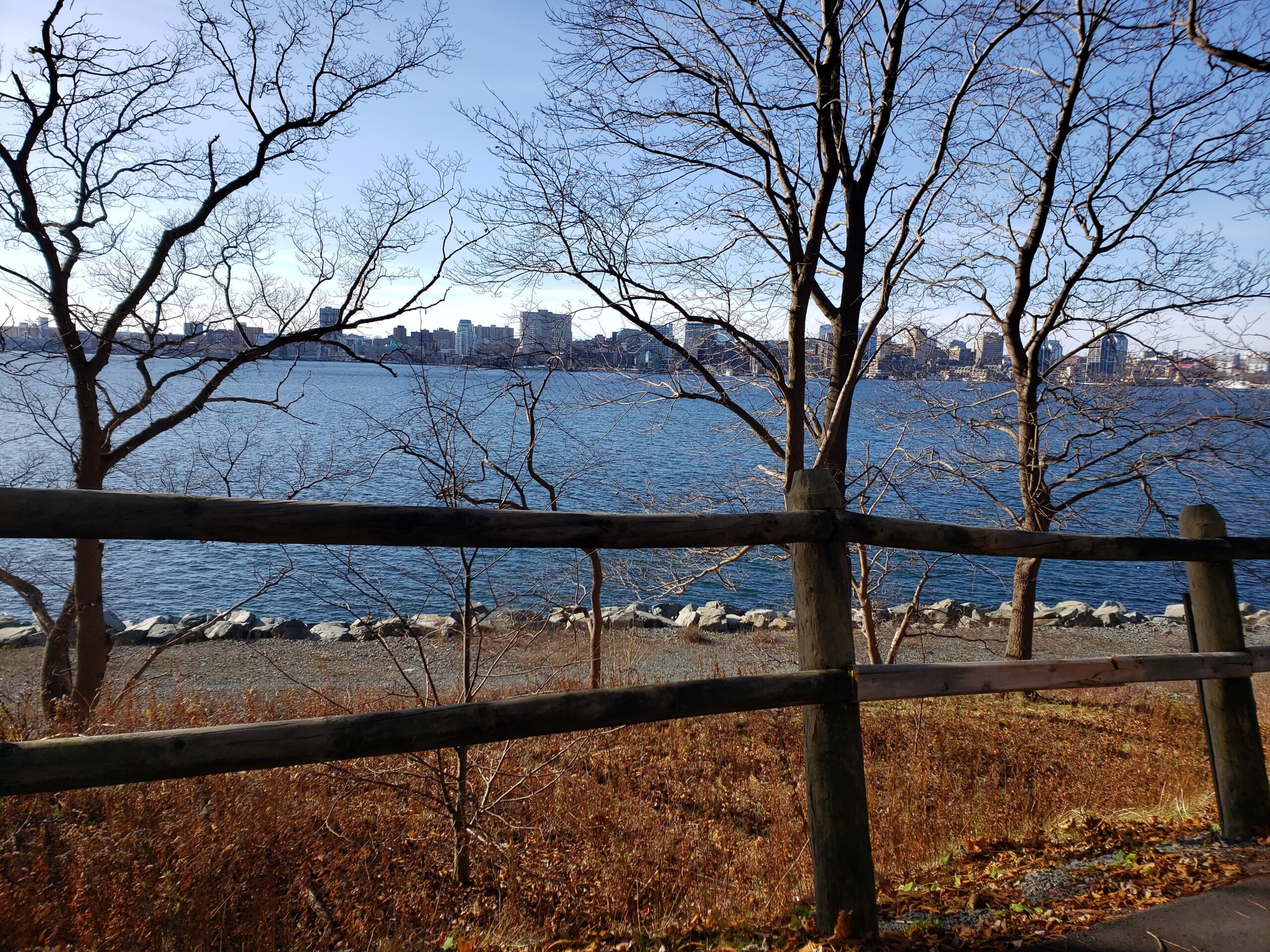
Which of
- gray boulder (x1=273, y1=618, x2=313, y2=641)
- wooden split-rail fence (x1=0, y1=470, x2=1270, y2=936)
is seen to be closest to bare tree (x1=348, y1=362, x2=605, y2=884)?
wooden split-rail fence (x1=0, y1=470, x2=1270, y2=936)

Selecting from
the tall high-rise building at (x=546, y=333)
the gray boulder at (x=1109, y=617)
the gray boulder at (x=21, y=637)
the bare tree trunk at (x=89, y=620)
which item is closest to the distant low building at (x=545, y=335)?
the tall high-rise building at (x=546, y=333)

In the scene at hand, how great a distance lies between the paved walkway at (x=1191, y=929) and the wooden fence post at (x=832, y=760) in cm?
63

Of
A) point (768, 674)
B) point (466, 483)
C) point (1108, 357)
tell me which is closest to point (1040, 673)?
point (768, 674)

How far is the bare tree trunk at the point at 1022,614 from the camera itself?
1318 cm

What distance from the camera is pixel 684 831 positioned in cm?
672

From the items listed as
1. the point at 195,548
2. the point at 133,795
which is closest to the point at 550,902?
the point at 133,795

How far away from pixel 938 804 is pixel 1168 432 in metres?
7.83

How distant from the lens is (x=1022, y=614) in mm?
13414

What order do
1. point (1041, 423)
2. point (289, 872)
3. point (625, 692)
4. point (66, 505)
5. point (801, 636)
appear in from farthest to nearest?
point (1041, 423) < point (289, 872) < point (801, 636) < point (625, 692) < point (66, 505)

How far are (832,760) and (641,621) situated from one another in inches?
713

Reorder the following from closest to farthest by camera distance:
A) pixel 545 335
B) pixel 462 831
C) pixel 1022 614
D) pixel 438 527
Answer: pixel 438 527
pixel 462 831
pixel 545 335
pixel 1022 614

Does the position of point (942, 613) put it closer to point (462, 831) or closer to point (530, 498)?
point (530, 498)

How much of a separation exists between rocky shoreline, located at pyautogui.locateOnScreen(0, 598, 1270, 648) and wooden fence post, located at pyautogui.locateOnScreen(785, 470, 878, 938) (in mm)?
9231

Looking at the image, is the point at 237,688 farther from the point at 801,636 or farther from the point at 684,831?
the point at 801,636
